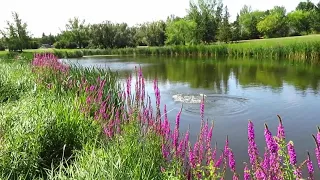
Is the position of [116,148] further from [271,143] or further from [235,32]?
[235,32]

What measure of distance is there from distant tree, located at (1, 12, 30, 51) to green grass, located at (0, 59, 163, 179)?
45148 mm

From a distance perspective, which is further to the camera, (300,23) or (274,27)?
(300,23)

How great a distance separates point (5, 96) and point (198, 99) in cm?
809

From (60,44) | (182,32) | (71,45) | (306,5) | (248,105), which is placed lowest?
(248,105)

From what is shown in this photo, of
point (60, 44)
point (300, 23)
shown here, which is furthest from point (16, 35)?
point (300, 23)

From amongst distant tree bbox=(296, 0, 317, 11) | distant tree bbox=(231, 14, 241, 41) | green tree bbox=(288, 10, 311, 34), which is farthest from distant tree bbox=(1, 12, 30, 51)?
distant tree bbox=(296, 0, 317, 11)

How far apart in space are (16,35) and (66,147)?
49399 millimetres

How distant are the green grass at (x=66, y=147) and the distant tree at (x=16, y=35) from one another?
4515 centimetres

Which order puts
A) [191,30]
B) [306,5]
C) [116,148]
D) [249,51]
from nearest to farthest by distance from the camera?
1. [116,148]
2. [249,51]
3. [191,30]
4. [306,5]

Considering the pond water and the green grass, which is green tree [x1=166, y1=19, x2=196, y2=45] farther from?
the green grass

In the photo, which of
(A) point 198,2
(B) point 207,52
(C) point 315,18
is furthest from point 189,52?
(C) point 315,18

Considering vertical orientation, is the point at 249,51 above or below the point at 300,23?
below

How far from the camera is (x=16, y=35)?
4875cm

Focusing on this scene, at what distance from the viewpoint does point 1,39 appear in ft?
159
